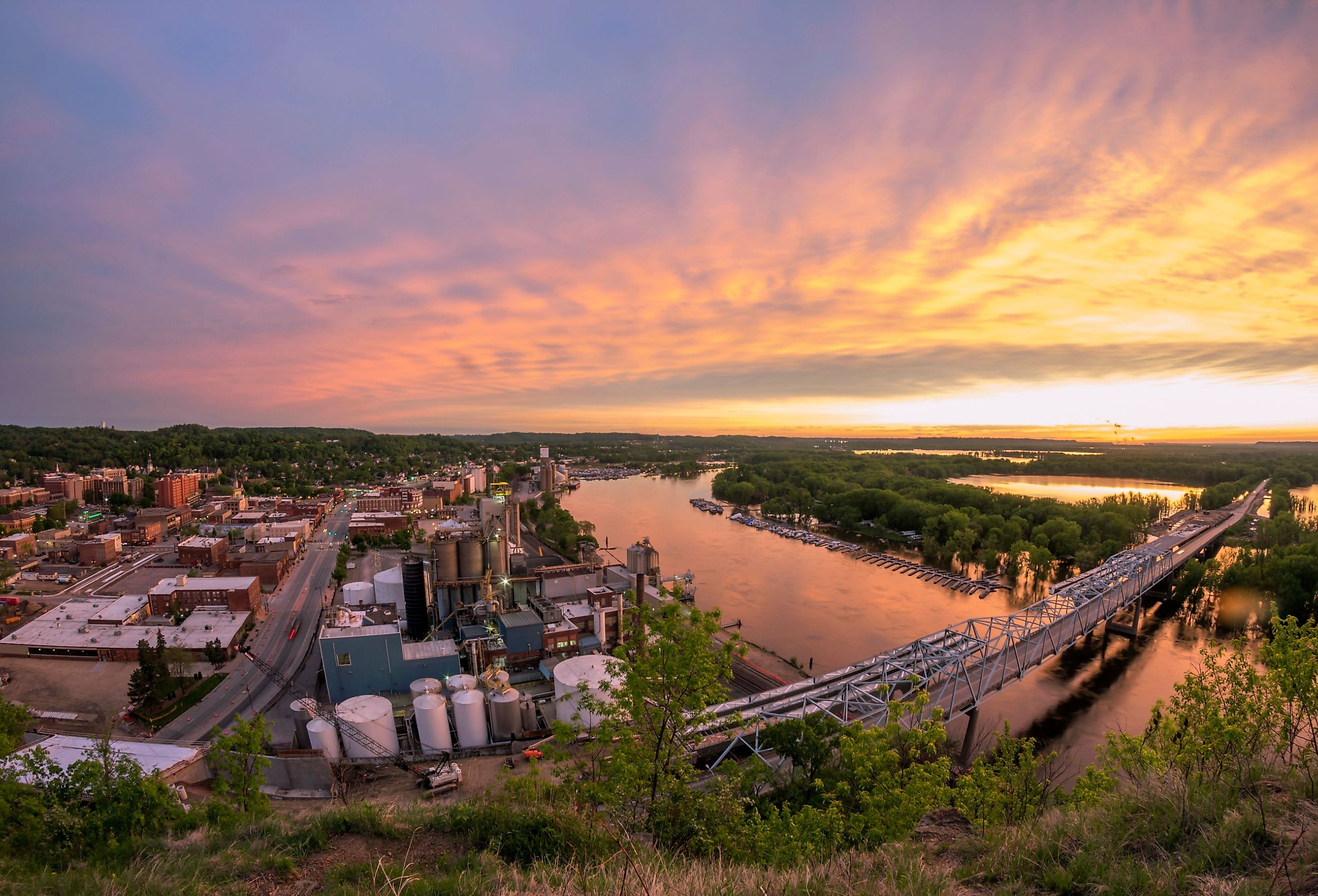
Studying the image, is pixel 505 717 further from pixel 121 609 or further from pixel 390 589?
pixel 121 609

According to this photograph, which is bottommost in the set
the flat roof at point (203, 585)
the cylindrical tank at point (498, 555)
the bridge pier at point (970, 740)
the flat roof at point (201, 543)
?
the bridge pier at point (970, 740)

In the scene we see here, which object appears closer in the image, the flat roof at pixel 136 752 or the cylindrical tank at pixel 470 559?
the flat roof at pixel 136 752

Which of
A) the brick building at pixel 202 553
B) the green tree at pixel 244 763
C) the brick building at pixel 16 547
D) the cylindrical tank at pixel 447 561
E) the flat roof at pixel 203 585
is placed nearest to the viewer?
the green tree at pixel 244 763

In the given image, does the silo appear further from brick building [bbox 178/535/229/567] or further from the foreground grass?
brick building [bbox 178/535/229/567]

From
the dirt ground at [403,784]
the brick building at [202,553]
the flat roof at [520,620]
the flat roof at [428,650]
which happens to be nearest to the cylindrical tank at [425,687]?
the flat roof at [428,650]

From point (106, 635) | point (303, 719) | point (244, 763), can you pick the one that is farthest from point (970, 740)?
point (106, 635)

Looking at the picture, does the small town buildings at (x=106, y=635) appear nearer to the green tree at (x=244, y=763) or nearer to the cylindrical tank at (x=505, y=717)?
the cylindrical tank at (x=505, y=717)

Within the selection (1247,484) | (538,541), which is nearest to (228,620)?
(538,541)

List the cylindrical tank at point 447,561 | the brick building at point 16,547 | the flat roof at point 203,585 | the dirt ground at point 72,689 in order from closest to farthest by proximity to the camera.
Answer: the dirt ground at point 72,689, the cylindrical tank at point 447,561, the flat roof at point 203,585, the brick building at point 16,547

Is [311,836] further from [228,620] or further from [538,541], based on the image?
[538,541]
